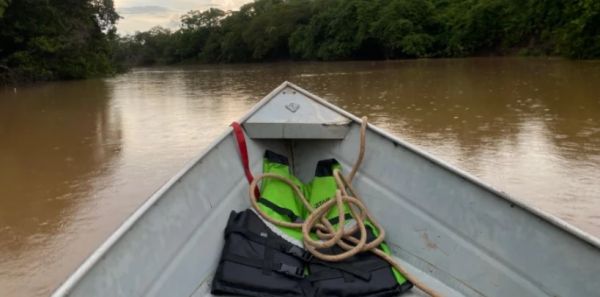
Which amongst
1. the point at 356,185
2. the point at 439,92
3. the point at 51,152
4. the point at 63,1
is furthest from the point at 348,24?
the point at 356,185

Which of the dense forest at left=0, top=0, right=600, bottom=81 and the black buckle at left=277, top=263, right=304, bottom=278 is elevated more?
the dense forest at left=0, top=0, right=600, bottom=81

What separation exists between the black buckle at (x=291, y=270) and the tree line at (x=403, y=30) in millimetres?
17119

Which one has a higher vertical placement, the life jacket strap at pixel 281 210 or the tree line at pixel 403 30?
the tree line at pixel 403 30

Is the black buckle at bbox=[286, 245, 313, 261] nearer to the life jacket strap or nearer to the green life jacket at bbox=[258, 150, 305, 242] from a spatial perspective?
the green life jacket at bbox=[258, 150, 305, 242]

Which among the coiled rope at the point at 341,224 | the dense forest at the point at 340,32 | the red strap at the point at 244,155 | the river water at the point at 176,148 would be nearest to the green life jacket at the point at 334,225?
the coiled rope at the point at 341,224

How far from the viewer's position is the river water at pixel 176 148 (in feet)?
11.1

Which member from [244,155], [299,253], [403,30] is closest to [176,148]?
[244,155]

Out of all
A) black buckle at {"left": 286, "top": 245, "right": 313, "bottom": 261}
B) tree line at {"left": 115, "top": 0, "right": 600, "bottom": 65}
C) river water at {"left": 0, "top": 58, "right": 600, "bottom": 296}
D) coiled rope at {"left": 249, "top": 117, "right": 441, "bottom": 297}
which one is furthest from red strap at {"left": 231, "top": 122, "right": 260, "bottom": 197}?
tree line at {"left": 115, "top": 0, "right": 600, "bottom": 65}

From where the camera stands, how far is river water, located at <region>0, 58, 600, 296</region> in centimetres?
338

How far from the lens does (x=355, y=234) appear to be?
7.52 ft

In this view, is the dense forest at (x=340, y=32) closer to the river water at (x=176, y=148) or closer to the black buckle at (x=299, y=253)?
the river water at (x=176, y=148)

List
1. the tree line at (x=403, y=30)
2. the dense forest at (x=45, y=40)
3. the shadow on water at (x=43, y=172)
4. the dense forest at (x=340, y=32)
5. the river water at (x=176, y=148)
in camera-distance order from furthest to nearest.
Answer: the tree line at (x=403, y=30) < the dense forest at (x=340, y=32) < the dense forest at (x=45, y=40) < the river water at (x=176, y=148) < the shadow on water at (x=43, y=172)

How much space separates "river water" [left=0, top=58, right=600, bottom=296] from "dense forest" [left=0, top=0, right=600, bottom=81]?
789cm

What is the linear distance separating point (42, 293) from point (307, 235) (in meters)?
1.37
